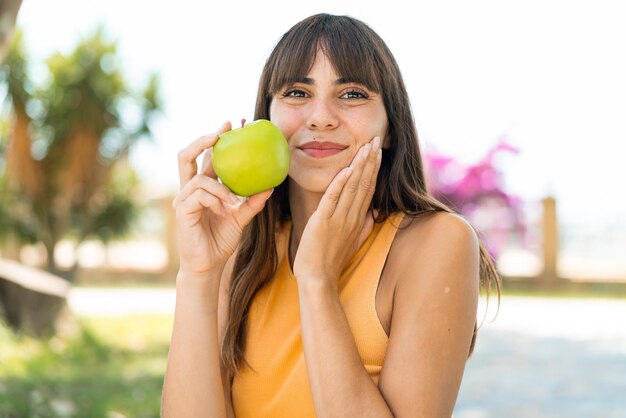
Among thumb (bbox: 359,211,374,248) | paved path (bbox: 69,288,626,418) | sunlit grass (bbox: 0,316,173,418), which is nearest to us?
thumb (bbox: 359,211,374,248)

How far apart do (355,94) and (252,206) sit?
0.37 metres

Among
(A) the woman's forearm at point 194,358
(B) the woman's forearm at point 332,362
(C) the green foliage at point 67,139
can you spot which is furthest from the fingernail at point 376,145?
(C) the green foliage at point 67,139

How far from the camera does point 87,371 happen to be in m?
6.75

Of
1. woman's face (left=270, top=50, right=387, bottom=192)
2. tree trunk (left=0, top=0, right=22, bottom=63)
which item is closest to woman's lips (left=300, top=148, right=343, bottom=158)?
woman's face (left=270, top=50, right=387, bottom=192)

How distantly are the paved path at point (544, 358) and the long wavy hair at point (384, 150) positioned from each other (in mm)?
3723

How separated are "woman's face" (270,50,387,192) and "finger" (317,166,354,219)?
8 centimetres

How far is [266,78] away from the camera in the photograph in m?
2.14

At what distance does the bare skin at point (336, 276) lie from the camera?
174cm

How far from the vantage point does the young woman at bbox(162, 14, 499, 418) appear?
1.76 m

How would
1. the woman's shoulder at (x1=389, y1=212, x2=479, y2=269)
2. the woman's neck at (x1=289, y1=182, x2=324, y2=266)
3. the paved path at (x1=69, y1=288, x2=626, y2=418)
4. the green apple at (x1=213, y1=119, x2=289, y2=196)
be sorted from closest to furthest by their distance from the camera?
the woman's shoulder at (x1=389, y1=212, x2=479, y2=269) < the green apple at (x1=213, y1=119, x2=289, y2=196) < the woman's neck at (x1=289, y1=182, x2=324, y2=266) < the paved path at (x1=69, y1=288, x2=626, y2=418)

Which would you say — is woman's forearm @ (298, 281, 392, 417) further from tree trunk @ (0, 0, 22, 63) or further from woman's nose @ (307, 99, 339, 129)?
tree trunk @ (0, 0, 22, 63)

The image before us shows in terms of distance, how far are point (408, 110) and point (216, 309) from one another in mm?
693

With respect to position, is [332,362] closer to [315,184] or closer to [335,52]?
[315,184]

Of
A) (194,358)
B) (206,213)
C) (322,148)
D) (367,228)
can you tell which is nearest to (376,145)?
(322,148)
